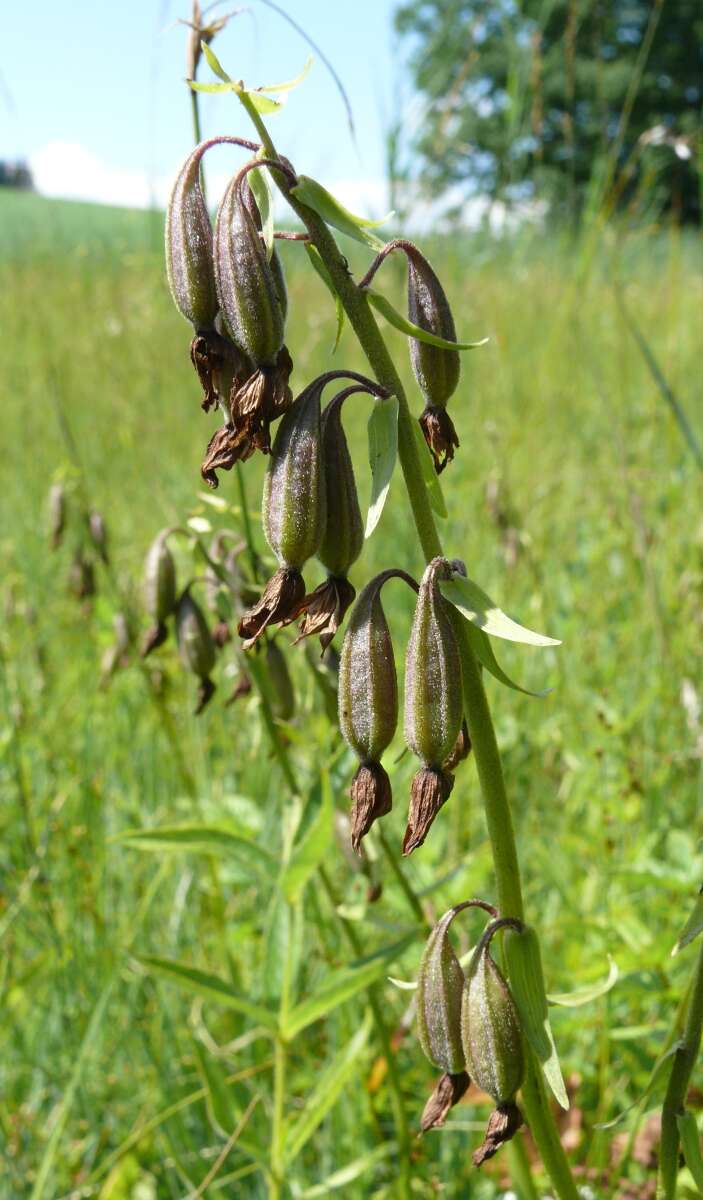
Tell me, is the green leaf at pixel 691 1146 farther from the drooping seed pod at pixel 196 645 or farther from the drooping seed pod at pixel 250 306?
the drooping seed pod at pixel 196 645

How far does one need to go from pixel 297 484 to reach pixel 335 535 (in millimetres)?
90

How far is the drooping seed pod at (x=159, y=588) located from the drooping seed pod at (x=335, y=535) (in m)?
0.82

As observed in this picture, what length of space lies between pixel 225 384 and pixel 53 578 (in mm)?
3222

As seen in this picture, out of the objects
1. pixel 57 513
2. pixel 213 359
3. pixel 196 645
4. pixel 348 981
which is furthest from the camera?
pixel 57 513

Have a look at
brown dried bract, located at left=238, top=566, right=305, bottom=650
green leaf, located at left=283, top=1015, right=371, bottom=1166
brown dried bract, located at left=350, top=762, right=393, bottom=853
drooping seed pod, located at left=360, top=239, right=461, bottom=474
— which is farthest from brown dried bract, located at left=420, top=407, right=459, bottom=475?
green leaf, located at left=283, top=1015, right=371, bottom=1166

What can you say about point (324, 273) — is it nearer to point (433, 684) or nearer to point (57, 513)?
point (433, 684)

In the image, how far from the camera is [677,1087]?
1.09 m

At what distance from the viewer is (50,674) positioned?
3332mm

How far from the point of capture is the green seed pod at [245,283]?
3.38 feet

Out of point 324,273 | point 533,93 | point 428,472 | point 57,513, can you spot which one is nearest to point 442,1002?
point 428,472

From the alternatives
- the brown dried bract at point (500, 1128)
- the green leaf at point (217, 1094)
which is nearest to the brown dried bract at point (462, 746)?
the brown dried bract at point (500, 1128)

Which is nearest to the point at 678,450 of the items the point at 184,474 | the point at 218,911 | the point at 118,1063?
the point at 184,474

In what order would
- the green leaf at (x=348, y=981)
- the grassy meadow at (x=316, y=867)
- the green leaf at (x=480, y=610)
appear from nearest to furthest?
1. the green leaf at (x=480, y=610)
2. the green leaf at (x=348, y=981)
3. the grassy meadow at (x=316, y=867)

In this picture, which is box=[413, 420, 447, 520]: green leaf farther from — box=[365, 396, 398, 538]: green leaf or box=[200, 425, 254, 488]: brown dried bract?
box=[200, 425, 254, 488]: brown dried bract
